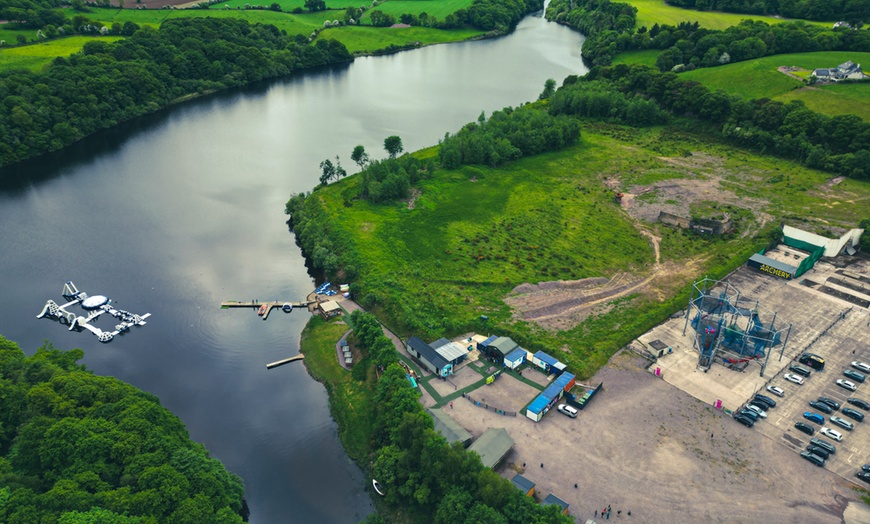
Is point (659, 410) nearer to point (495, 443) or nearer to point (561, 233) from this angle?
point (495, 443)

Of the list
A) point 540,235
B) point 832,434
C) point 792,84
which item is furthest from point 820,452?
point 792,84

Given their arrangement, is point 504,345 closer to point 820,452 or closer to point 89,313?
point 820,452

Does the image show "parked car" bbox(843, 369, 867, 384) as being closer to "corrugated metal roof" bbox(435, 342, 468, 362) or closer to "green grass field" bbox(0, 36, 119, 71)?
"corrugated metal roof" bbox(435, 342, 468, 362)

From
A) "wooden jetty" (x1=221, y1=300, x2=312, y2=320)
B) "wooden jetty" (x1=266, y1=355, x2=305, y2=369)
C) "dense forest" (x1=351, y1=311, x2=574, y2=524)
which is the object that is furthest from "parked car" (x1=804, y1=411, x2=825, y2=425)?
"wooden jetty" (x1=221, y1=300, x2=312, y2=320)

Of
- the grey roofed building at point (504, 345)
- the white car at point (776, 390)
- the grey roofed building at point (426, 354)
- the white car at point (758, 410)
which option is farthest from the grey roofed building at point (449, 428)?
the white car at point (776, 390)

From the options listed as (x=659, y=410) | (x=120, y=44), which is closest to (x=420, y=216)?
(x=659, y=410)

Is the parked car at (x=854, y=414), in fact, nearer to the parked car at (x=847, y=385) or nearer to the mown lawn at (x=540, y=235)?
the parked car at (x=847, y=385)
